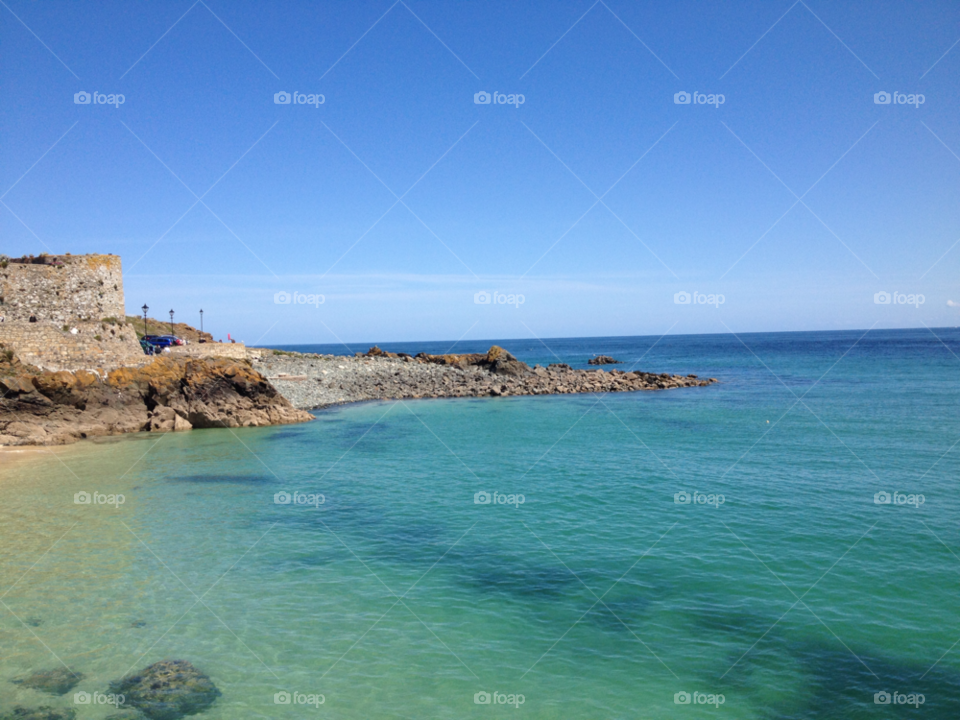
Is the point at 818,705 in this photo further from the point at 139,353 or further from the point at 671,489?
the point at 139,353

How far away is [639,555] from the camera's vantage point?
14453 mm

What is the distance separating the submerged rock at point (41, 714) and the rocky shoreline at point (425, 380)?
37392 mm

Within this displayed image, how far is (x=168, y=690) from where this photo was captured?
880cm

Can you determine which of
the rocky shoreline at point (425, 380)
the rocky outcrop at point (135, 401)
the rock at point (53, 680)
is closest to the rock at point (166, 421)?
the rocky outcrop at point (135, 401)

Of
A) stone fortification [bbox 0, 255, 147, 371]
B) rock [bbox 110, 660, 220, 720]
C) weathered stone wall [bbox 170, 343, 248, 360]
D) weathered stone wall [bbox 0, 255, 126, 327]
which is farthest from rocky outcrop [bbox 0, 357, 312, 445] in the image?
rock [bbox 110, 660, 220, 720]

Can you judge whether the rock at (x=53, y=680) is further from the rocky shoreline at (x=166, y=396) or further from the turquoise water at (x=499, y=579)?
the rocky shoreline at (x=166, y=396)

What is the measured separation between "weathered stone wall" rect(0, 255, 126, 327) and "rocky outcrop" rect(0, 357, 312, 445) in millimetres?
3719

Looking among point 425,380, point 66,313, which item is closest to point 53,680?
point 66,313

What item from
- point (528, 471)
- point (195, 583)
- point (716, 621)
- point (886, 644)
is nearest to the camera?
point (886, 644)

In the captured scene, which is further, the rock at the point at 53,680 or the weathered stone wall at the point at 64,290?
the weathered stone wall at the point at 64,290

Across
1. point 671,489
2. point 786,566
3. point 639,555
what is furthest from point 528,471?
point 786,566

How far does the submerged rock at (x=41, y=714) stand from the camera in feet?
26.4

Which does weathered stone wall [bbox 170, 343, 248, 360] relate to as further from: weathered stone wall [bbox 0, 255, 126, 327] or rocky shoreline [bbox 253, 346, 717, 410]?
weathered stone wall [bbox 0, 255, 126, 327]

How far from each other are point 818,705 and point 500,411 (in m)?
36.0
